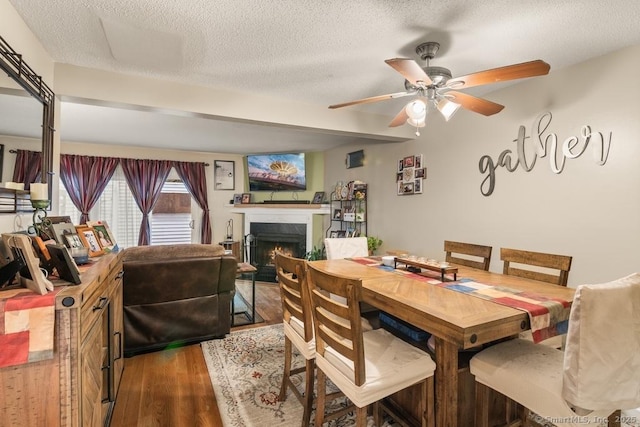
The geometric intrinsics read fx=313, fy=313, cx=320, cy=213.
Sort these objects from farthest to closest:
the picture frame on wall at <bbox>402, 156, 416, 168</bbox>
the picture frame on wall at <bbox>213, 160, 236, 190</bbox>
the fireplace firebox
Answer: the picture frame on wall at <bbox>213, 160, 236, 190</bbox> → the fireplace firebox → the picture frame on wall at <bbox>402, 156, 416, 168</bbox>

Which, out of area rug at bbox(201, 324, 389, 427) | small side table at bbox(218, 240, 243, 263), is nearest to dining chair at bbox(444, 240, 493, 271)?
area rug at bbox(201, 324, 389, 427)

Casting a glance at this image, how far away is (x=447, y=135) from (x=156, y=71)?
2908 mm

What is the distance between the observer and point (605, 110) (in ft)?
7.40

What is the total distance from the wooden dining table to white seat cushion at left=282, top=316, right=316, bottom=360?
0.43 metres

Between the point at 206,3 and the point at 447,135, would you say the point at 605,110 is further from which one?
the point at 206,3

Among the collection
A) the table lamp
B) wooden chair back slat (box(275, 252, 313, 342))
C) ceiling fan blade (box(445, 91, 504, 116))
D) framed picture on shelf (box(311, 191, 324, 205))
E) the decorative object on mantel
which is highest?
ceiling fan blade (box(445, 91, 504, 116))

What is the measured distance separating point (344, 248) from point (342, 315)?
165cm

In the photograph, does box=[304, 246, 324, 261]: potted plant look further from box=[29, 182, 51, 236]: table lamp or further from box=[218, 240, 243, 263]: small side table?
box=[29, 182, 51, 236]: table lamp

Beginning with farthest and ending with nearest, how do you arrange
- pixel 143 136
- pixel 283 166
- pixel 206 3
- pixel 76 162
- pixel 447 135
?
1. pixel 283 166
2. pixel 76 162
3. pixel 143 136
4. pixel 447 135
5. pixel 206 3

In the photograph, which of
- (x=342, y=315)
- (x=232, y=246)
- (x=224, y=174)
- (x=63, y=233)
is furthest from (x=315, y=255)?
(x=342, y=315)

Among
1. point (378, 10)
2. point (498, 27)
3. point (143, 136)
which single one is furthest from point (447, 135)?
point (143, 136)

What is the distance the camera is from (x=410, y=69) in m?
1.71

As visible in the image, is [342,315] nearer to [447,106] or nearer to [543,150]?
[447,106]

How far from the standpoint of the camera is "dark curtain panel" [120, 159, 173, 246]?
557 cm
